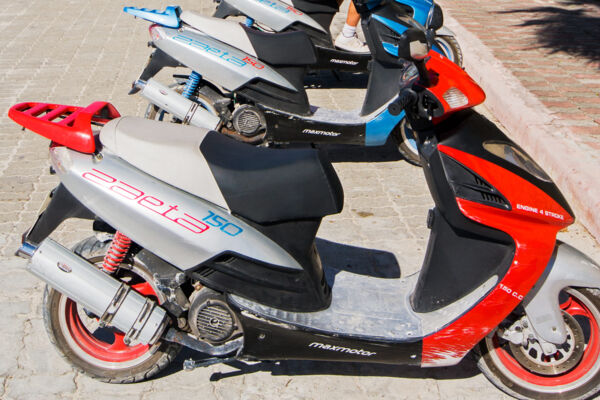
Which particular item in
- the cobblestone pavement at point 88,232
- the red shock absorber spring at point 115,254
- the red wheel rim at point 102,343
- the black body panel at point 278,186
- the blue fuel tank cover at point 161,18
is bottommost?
the cobblestone pavement at point 88,232

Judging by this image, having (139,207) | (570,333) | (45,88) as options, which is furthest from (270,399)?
(45,88)

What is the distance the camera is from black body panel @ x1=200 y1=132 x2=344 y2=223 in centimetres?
297

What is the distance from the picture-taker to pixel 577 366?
328cm

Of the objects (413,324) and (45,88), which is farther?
(45,88)

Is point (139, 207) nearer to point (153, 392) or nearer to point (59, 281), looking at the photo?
point (59, 281)

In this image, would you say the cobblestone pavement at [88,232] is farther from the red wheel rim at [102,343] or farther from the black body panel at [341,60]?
the black body panel at [341,60]

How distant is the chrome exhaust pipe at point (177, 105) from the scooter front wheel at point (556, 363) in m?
2.73

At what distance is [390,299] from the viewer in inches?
137

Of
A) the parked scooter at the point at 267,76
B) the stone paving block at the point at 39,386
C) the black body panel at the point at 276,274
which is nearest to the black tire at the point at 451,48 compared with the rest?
the parked scooter at the point at 267,76

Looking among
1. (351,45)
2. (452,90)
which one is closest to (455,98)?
(452,90)

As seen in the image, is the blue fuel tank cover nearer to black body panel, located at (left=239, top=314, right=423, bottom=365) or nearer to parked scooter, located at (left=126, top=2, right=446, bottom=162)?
parked scooter, located at (left=126, top=2, right=446, bottom=162)

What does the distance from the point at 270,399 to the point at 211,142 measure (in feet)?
4.01

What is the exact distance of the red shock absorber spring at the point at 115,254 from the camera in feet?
10.4

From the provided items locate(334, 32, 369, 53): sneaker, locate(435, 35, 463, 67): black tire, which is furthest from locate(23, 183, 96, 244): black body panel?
locate(435, 35, 463, 67): black tire
